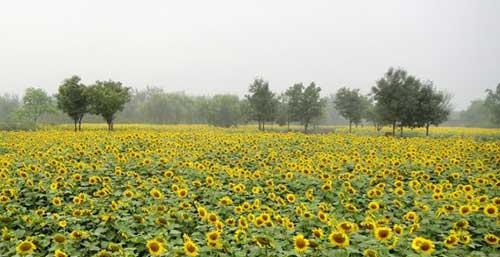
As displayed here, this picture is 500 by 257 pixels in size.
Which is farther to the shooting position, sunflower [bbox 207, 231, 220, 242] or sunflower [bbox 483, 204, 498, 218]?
sunflower [bbox 483, 204, 498, 218]

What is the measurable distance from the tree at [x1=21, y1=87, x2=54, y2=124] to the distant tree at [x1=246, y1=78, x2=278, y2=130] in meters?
27.1

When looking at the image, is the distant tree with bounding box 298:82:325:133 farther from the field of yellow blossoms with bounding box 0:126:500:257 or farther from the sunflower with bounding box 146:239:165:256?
the sunflower with bounding box 146:239:165:256

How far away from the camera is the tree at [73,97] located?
106 feet

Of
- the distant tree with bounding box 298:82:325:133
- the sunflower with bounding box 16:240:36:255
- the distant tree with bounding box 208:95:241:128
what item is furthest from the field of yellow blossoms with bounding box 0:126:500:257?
the distant tree with bounding box 208:95:241:128

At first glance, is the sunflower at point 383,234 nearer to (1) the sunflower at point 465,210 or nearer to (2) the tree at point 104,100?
(1) the sunflower at point 465,210

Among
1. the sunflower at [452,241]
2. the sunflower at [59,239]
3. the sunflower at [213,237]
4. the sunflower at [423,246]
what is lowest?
the sunflower at [59,239]

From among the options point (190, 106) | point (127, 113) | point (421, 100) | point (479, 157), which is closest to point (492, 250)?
point (479, 157)

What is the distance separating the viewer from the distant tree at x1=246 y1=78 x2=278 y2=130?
45.4 m

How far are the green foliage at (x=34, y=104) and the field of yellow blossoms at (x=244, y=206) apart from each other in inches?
1820

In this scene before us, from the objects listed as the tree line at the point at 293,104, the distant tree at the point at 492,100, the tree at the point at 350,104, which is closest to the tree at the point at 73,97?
the tree line at the point at 293,104

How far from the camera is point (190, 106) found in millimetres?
91438

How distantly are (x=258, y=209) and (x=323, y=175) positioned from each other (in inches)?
136

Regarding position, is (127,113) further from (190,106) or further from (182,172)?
(182,172)

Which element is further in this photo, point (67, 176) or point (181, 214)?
point (67, 176)
